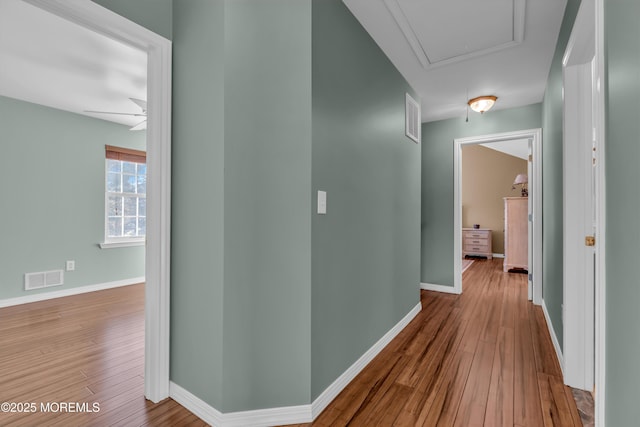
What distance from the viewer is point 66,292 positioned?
155 inches

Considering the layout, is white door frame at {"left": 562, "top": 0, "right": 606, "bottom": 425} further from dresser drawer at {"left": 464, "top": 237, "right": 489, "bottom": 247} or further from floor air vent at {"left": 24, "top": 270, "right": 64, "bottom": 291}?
dresser drawer at {"left": 464, "top": 237, "right": 489, "bottom": 247}

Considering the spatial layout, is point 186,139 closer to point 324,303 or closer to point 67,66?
point 324,303

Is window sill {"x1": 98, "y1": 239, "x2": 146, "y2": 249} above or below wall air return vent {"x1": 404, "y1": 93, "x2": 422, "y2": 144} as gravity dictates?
below

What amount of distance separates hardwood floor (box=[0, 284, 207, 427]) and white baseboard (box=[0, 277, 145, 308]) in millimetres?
130

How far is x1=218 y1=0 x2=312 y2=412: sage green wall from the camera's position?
1535 mm

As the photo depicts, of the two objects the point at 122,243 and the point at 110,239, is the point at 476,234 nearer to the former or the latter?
the point at 122,243

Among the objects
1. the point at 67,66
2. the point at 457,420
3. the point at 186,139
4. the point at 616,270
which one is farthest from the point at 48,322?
the point at 616,270

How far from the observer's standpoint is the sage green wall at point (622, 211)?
806 millimetres

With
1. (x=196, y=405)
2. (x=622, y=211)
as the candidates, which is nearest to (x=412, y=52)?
(x=622, y=211)

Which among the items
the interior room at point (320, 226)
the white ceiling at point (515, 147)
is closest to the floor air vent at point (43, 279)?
the interior room at point (320, 226)

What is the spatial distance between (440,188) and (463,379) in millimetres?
2811

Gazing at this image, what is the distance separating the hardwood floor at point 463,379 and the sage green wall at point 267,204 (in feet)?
1.48

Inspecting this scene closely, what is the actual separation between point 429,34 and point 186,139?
195 centimetres

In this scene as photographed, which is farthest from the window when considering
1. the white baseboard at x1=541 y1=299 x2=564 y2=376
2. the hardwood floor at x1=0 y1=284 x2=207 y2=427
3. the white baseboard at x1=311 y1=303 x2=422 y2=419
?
the white baseboard at x1=541 y1=299 x2=564 y2=376
